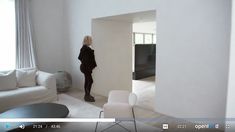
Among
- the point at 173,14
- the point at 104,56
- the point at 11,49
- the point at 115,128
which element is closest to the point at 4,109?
the point at 11,49

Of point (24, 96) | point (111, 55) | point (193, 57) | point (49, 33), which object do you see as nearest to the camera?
point (193, 57)

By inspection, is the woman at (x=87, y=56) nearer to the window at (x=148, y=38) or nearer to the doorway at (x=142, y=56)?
the doorway at (x=142, y=56)

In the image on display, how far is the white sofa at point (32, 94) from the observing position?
3.33 meters

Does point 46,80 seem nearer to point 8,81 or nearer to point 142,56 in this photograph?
point 8,81

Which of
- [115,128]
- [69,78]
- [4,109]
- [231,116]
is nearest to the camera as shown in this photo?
[231,116]

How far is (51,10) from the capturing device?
5.07 meters

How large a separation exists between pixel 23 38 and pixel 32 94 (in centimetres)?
166

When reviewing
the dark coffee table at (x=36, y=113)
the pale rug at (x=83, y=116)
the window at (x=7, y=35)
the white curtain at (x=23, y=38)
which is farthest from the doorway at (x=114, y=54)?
the window at (x=7, y=35)

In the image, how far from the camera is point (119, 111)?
7.53 feet

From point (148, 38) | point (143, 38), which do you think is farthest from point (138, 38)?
point (148, 38)

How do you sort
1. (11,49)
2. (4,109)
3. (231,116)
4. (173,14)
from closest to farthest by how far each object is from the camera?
(231,116), (173,14), (4,109), (11,49)

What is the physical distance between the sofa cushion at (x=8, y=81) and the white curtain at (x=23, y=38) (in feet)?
2.83

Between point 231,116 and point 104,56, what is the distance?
3293 mm

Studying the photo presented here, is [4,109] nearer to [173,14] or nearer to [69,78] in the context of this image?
[69,78]
